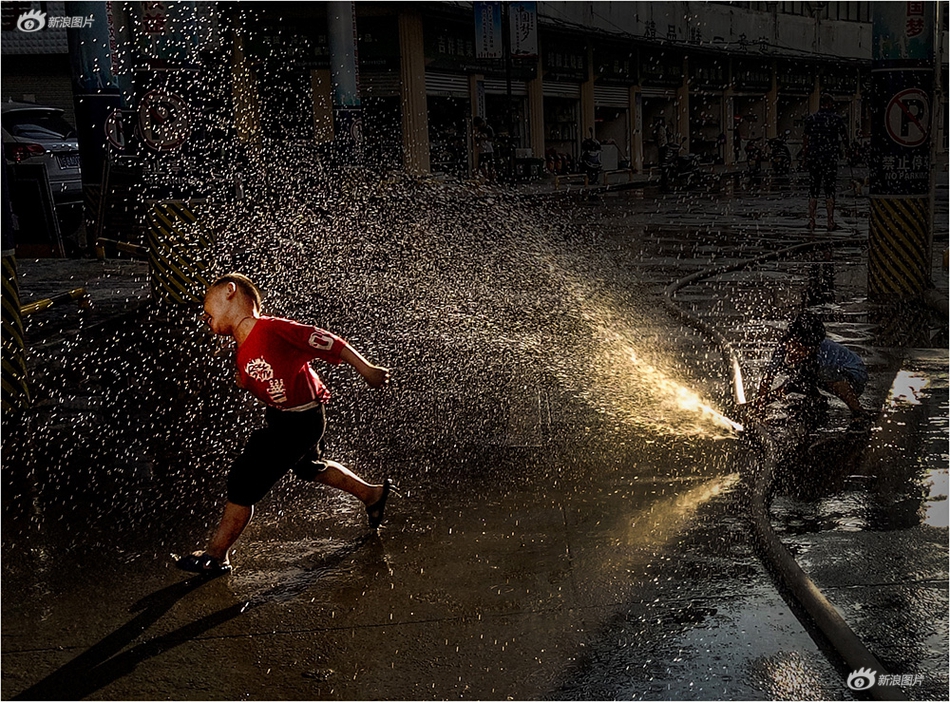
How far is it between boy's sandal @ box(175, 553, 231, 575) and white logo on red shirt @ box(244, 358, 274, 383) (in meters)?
0.79

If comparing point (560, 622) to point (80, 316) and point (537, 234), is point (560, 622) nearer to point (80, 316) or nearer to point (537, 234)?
point (80, 316)

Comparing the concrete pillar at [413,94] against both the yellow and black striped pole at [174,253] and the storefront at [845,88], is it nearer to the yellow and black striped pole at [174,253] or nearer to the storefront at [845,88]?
the yellow and black striped pole at [174,253]

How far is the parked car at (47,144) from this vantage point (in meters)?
17.5

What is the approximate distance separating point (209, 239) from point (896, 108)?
24.9 feet

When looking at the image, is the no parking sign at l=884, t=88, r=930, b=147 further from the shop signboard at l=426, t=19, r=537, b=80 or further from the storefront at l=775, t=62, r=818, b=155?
the storefront at l=775, t=62, r=818, b=155

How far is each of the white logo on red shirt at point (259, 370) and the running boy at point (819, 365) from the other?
3265 mm

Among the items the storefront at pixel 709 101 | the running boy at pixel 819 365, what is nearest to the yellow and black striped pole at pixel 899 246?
the running boy at pixel 819 365

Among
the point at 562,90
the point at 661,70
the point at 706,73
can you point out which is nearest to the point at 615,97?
the point at 661,70

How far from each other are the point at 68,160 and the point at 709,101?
121ft

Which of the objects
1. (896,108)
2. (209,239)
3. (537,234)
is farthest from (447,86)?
(896,108)

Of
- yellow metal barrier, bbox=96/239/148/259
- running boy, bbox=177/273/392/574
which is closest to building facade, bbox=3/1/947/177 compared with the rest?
yellow metal barrier, bbox=96/239/148/259

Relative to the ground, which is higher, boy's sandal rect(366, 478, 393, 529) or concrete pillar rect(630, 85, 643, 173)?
concrete pillar rect(630, 85, 643, 173)

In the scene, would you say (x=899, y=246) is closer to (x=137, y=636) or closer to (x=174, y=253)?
(x=174, y=253)

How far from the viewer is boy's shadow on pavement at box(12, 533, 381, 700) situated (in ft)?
12.5
